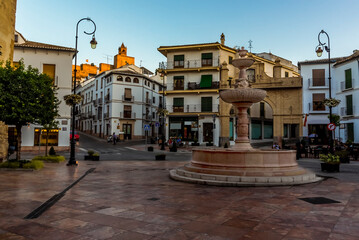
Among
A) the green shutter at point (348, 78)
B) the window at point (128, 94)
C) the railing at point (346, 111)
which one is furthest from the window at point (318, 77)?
the window at point (128, 94)

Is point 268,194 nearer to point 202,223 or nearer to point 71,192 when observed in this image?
point 202,223

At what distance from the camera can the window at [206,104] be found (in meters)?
35.0

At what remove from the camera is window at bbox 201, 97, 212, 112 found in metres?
35.0

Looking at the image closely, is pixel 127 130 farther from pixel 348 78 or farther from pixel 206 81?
pixel 348 78

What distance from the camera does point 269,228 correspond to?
4.36 metres

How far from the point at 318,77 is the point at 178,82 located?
1700 cm

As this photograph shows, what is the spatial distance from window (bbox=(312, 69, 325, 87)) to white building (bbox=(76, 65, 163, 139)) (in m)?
24.5

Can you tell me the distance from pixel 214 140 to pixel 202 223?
98.0 feet

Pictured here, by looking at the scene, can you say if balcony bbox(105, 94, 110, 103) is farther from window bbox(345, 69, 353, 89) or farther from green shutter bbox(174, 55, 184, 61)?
window bbox(345, 69, 353, 89)

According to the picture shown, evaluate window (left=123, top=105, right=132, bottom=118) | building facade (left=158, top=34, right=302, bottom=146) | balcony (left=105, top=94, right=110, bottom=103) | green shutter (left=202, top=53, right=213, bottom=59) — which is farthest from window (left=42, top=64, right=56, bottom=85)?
green shutter (left=202, top=53, right=213, bottom=59)

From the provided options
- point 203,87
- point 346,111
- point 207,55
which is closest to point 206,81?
point 203,87

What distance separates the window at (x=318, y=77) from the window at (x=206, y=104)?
12.2 m

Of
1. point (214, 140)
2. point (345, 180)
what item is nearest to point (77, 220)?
point (345, 180)

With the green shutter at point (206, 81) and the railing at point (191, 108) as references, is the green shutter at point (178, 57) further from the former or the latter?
the railing at point (191, 108)
